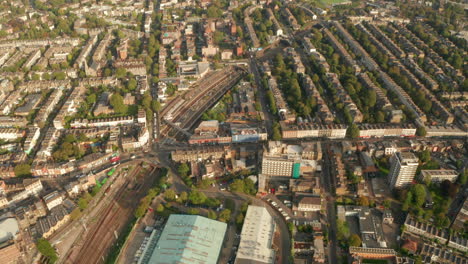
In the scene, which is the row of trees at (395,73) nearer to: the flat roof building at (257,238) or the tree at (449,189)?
the tree at (449,189)

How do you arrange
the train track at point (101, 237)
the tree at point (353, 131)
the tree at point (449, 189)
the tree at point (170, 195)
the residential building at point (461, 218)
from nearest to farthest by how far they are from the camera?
1. the train track at point (101, 237)
2. the residential building at point (461, 218)
3. the tree at point (170, 195)
4. the tree at point (449, 189)
5. the tree at point (353, 131)

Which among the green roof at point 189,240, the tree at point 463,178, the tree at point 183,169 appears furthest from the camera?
the tree at point 183,169

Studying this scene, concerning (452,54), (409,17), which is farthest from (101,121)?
(409,17)

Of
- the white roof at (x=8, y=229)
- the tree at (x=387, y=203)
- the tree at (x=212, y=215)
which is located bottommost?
the white roof at (x=8, y=229)

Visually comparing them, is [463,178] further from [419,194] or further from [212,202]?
[212,202]

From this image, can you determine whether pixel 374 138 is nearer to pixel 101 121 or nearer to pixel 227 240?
pixel 227 240

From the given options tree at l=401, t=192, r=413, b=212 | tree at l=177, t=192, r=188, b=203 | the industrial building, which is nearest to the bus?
tree at l=177, t=192, r=188, b=203

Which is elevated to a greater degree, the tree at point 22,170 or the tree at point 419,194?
the tree at point 419,194

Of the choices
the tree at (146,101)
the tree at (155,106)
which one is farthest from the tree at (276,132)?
the tree at (146,101)
